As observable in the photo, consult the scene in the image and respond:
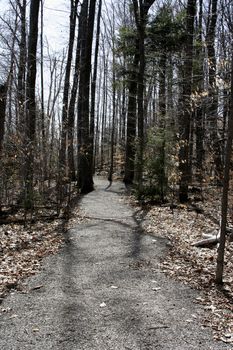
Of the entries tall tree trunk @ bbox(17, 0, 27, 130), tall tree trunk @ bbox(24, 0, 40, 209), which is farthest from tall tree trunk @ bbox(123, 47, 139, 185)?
tall tree trunk @ bbox(24, 0, 40, 209)

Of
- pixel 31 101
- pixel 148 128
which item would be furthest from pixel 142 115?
pixel 31 101

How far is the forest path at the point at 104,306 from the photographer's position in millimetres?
4129

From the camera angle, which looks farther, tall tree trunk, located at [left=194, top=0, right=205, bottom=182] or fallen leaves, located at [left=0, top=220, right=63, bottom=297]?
tall tree trunk, located at [left=194, top=0, right=205, bottom=182]

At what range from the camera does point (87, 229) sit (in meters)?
9.79

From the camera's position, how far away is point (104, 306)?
5043 millimetres

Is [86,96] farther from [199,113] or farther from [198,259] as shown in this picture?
[198,259]

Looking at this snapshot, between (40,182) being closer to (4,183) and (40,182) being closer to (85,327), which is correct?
(4,183)

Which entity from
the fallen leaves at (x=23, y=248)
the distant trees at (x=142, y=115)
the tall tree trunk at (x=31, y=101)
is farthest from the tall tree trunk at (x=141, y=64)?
the fallen leaves at (x=23, y=248)

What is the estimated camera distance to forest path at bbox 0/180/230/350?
4129 millimetres

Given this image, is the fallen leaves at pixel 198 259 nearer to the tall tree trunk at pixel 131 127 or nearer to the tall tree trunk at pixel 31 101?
the tall tree trunk at pixel 31 101

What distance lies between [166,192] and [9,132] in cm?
604

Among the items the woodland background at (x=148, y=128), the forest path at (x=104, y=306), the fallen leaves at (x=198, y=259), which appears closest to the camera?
the forest path at (x=104, y=306)

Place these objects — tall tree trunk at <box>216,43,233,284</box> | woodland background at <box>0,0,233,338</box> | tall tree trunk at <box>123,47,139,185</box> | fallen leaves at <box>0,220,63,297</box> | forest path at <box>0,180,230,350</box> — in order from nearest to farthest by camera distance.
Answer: forest path at <box>0,180,230,350</box> < tall tree trunk at <box>216,43,233,284</box> < fallen leaves at <box>0,220,63,297</box> < woodland background at <box>0,0,233,338</box> < tall tree trunk at <box>123,47,139,185</box>

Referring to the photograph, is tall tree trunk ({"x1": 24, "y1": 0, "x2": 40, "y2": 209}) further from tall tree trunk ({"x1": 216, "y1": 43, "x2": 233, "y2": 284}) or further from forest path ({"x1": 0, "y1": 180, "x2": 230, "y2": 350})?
tall tree trunk ({"x1": 216, "y1": 43, "x2": 233, "y2": 284})
